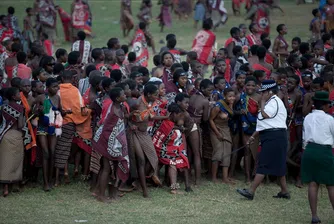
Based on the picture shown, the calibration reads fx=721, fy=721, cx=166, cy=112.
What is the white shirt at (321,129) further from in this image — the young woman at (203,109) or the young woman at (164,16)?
the young woman at (164,16)

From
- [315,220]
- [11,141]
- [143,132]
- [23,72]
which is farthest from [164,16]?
[315,220]

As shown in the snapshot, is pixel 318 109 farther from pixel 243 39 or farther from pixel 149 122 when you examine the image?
pixel 243 39

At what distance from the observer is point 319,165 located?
301 inches

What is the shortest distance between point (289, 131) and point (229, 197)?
153 cm

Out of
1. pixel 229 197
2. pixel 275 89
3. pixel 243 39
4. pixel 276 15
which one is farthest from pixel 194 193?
pixel 276 15

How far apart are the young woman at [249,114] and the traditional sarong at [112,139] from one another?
1.92m

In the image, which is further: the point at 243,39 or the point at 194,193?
the point at 243,39

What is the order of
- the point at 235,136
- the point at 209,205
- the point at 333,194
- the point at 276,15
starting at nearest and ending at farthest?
the point at 333,194, the point at 209,205, the point at 235,136, the point at 276,15

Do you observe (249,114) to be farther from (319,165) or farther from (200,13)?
(200,13)

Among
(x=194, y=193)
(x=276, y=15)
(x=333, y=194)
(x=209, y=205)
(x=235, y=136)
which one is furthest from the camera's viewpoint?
(x=276, y=15)

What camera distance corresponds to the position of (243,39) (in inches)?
550

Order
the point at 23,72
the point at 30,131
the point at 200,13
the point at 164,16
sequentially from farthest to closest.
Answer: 1. the point at 200,13
2. the point at 164,16
3. the point at 23,72
4. the point at 30,131

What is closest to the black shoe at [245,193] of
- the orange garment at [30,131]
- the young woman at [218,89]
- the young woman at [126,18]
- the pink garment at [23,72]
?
Answer: the young woman at [218,89]

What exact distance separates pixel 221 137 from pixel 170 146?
788mm
